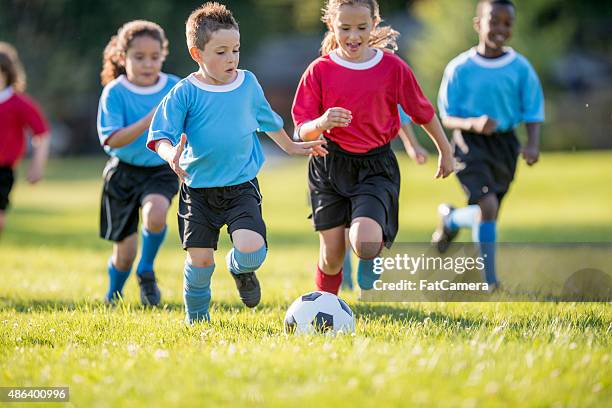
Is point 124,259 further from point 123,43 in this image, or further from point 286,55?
point 286,55

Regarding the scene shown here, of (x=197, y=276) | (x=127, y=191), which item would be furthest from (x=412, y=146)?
(x=127, y=191)

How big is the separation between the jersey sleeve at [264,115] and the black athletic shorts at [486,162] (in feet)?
7.82

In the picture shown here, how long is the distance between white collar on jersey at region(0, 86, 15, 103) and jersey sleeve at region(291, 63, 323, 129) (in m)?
3.95

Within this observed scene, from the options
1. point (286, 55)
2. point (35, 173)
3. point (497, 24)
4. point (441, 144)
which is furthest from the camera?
point (286, 55)

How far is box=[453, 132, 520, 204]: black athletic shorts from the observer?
290 inches

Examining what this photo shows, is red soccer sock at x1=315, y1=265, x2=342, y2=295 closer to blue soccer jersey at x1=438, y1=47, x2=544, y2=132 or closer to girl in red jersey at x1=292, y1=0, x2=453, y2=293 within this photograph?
girl in red jersey at x1=292, y1=0, x2=453, y2=293

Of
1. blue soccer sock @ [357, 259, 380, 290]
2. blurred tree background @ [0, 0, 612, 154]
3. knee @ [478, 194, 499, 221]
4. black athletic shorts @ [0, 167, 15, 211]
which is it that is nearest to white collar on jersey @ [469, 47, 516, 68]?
knee @ [478, 194, 499, 221]

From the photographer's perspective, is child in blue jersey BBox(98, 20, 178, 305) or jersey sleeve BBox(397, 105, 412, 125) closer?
jersey sleeve BBox(397, 105, 412, 125)

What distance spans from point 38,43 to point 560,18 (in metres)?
24.3

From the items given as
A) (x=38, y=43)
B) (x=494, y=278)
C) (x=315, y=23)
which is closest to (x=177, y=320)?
(x=494, y=278)

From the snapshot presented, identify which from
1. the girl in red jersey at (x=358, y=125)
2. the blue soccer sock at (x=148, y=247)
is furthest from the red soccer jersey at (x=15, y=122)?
the girl in red jersey at (x=358, y=125)

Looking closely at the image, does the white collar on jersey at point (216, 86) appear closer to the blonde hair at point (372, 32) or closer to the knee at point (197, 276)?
the blonde hair at point (372, 32)

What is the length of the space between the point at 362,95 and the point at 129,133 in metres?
1.84

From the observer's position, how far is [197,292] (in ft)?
18.2
